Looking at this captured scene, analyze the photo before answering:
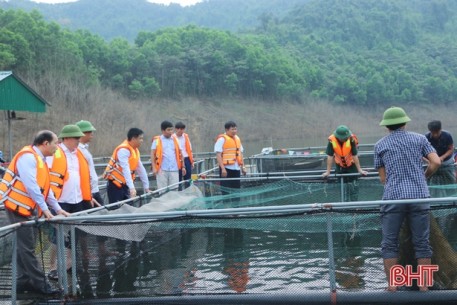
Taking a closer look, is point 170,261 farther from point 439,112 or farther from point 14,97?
point 439,112

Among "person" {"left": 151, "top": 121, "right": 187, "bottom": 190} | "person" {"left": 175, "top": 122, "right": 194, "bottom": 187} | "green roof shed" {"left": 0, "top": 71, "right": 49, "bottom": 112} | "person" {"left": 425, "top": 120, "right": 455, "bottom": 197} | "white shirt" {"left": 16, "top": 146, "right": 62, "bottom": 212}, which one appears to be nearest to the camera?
"white shirt" {"left": 16, "top": 146, "right": 62, "bottom": 212}

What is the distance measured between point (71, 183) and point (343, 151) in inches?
172

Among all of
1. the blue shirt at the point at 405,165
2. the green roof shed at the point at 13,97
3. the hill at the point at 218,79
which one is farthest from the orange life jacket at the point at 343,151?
the hill at the point at 218,79

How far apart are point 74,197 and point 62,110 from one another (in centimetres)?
3949

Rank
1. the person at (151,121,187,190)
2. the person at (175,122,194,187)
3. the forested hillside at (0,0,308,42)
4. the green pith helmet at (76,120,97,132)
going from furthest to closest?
the forested hillside at (0,0,308,42), the person at (175,122,194,187), the person at (151,121,187,190), the green pith helmet at (76,120,97,132)

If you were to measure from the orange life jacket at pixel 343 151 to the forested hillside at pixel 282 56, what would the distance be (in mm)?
34860

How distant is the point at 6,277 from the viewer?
5.82 m

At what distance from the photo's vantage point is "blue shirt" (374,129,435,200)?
18.2 ft

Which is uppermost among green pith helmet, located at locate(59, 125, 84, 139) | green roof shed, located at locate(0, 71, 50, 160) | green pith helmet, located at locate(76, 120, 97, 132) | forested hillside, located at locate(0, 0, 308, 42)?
forested hillside, located at locate(0, 0, 308, 42)

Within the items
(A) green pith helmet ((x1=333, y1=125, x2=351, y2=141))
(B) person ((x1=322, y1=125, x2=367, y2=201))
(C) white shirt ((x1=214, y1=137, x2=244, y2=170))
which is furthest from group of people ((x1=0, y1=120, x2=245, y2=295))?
(A) green pith helmet ((x1=333, y1=125, x2=351, y2=141))

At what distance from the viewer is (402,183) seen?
219 inches

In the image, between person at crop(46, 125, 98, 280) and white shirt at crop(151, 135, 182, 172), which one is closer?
person at crop(46, 125, 98, 280)

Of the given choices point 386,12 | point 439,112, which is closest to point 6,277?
point 439,112

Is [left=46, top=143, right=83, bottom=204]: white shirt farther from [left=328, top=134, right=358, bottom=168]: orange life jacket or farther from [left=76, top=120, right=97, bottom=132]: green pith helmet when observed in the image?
[left=328, top=134, right=358, bottom=168]: orange life jacket
